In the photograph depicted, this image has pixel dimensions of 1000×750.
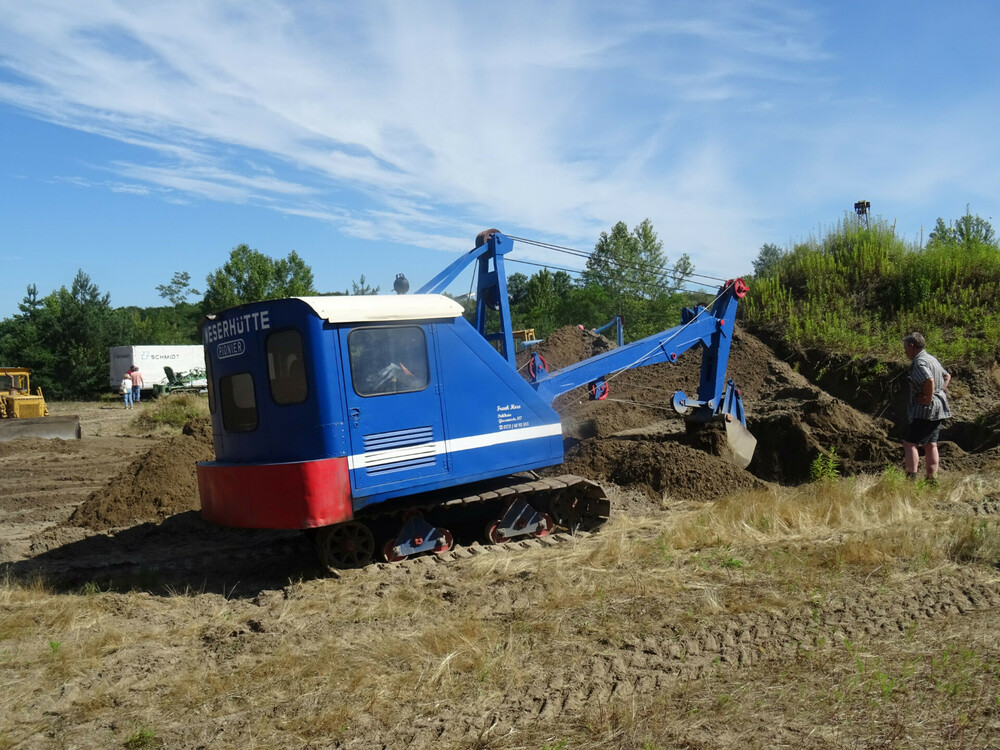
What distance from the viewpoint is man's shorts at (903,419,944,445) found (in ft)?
27.8

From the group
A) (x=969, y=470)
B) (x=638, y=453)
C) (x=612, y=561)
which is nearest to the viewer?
(x=612, y=561)

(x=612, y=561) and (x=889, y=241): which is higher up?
(x=889, y=241)

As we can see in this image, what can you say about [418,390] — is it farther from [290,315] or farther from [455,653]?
[455,653]

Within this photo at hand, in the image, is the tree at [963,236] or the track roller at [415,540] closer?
the track roller at [415,540]

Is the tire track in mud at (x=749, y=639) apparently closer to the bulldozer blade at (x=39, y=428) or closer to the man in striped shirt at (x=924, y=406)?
the man in striped shirt at (x=924, y=406)

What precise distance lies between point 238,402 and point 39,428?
13432 millimetres

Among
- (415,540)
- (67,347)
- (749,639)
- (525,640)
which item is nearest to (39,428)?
(415,540)

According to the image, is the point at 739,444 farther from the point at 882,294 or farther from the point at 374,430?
the point at 882,294

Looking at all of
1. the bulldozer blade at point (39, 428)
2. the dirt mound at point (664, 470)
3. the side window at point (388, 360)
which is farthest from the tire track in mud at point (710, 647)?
the bulldozer blade at point (39, 428)

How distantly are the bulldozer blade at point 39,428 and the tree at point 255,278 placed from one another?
27.9 m

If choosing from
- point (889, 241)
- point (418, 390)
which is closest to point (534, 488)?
point (418, 390)

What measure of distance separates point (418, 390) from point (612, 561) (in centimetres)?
213

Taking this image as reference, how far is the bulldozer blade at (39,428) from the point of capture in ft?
58.7

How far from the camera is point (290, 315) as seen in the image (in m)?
6.70
